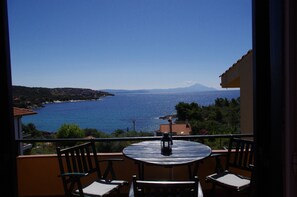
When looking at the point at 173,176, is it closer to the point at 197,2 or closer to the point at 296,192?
the point at 296,192

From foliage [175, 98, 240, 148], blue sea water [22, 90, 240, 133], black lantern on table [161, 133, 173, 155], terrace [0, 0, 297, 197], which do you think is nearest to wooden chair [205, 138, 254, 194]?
black lantern on table [161, 133, 173, 155]

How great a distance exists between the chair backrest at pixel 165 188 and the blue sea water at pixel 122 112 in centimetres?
1826

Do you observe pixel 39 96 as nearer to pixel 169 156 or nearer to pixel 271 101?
pixel 169 156

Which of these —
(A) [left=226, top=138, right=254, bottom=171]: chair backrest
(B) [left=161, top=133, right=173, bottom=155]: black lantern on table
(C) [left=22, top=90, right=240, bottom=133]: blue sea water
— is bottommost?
(C) [left=22, top=90, right=240, bottom=133]: blue sea water

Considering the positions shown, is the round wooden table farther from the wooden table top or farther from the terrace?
the terrace

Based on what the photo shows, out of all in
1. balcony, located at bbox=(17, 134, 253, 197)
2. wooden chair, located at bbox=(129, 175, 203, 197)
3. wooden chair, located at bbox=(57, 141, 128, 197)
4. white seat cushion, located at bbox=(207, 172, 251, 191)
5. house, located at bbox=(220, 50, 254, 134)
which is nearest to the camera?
wooden chair, located at bbox=(129, 175, 203, 197)

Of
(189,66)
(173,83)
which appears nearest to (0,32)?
(189,66)

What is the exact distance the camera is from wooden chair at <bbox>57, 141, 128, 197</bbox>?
8.98 ft

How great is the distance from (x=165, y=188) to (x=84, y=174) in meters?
1.39

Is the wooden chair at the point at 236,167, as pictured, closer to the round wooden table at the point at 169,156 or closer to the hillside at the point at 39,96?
the round wooden table at the point at 169,156

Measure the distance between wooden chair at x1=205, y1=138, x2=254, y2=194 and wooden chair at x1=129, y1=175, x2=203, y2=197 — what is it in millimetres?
1500

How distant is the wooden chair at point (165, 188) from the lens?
1.52 m

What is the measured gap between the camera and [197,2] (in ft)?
31.2

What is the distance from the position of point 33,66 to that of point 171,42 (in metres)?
11.6
